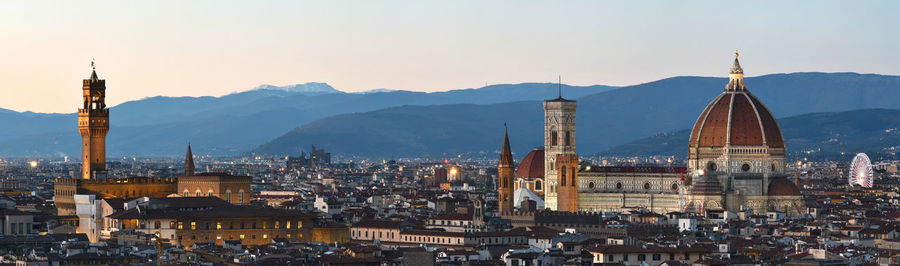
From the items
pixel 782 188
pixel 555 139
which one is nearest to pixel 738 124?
pixel 782 188

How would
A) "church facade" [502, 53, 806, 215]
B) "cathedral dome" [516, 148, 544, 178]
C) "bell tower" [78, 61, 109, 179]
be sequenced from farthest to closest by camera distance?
"cathedral dome" [516, 148, 544, 178] < "church facade" [502, 53, 806, 215] < "bell tower" [78, 61, 109, 179]

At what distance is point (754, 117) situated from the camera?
138 meters

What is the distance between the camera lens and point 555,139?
14088cm

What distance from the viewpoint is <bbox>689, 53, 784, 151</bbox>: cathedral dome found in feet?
452

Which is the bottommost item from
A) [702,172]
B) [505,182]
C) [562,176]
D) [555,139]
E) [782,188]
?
[782,188]

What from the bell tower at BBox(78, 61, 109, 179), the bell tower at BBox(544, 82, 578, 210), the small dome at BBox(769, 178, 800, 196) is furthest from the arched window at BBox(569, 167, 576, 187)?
the bell tower at BBox(78, 61, 109, 179)

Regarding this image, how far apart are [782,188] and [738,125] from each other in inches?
229

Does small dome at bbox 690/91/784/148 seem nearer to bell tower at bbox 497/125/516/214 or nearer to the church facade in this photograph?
the church facade

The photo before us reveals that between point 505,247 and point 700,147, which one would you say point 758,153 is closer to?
point 700,147

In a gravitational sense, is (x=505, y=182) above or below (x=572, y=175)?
below

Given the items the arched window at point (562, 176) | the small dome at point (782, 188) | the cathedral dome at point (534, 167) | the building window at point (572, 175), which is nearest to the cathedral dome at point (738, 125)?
the small dome at point (782, 188)

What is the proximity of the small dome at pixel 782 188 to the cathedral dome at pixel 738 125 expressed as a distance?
3.15 meters

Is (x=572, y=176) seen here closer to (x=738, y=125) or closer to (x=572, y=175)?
(x=572, y=175)

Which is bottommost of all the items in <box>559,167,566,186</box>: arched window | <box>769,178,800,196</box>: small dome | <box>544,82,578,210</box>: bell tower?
<box>769,178,800,196</box>: small dome
